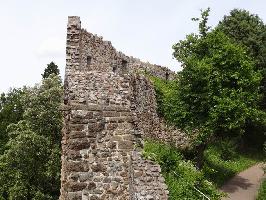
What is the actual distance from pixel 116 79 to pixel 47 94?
23.4 meters

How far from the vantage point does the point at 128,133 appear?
1150 centimetres

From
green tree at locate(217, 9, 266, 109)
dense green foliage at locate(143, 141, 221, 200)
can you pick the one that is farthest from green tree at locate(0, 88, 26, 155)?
dense green foliage at locate(143, 141, 221, 200)

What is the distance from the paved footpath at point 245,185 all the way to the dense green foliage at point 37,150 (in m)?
11.8

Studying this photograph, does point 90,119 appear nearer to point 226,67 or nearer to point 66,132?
point 66,132

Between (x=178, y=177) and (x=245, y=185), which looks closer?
(x=178, y=177)

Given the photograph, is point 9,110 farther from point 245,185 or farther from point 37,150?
point 245,185

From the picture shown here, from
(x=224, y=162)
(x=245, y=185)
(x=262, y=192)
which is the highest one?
(x=224, y=162)

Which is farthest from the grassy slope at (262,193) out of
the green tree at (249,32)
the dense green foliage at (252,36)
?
the green tree at (249,32)

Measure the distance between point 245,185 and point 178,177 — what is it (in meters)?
22.0

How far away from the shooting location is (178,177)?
42.9 ft

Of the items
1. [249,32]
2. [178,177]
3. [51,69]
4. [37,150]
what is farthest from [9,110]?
[178,177]

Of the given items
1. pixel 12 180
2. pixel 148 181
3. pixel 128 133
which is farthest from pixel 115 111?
pixel 12 180

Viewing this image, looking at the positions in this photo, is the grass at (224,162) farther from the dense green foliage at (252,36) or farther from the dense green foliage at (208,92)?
the dense green foliage at (252,36)

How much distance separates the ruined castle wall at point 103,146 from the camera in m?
10.9
